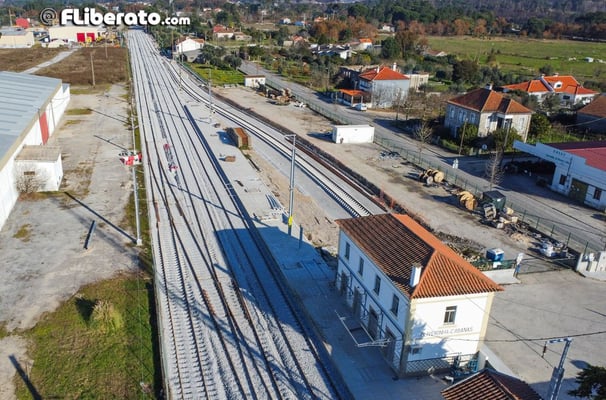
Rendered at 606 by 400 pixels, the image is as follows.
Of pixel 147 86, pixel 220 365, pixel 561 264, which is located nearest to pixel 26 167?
pixel 220 365

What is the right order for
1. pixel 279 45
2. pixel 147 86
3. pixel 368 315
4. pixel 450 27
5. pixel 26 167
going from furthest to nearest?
1. pixel 450 27
2. pixel 279 45
3. pixel 147 86
4. pixel 26 167
5. pixel 368 315

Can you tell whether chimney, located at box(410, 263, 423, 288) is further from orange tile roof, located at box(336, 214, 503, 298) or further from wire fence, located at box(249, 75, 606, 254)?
wire fence, located at box(249, 75, 606, 254)

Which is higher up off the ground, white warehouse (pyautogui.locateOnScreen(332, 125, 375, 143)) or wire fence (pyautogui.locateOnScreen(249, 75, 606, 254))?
white warehouse (pyautogui.locateOnScreen(332, 125, 375, 143))

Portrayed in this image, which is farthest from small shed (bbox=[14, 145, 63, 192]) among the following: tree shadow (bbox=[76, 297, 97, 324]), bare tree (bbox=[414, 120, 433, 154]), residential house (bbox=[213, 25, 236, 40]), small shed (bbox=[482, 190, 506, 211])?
residential house (bbox=[213, 25, 236, 40])

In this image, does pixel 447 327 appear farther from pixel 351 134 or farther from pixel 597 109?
pixel 597 109

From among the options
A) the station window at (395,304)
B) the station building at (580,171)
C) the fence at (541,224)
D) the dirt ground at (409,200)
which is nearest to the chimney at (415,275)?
the station window at (395,304)

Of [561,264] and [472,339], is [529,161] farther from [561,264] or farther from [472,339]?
[472,339]

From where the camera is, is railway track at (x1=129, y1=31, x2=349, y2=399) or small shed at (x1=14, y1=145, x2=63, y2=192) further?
small shed at (x1=14, y1=145, x2=63, y2=192)
